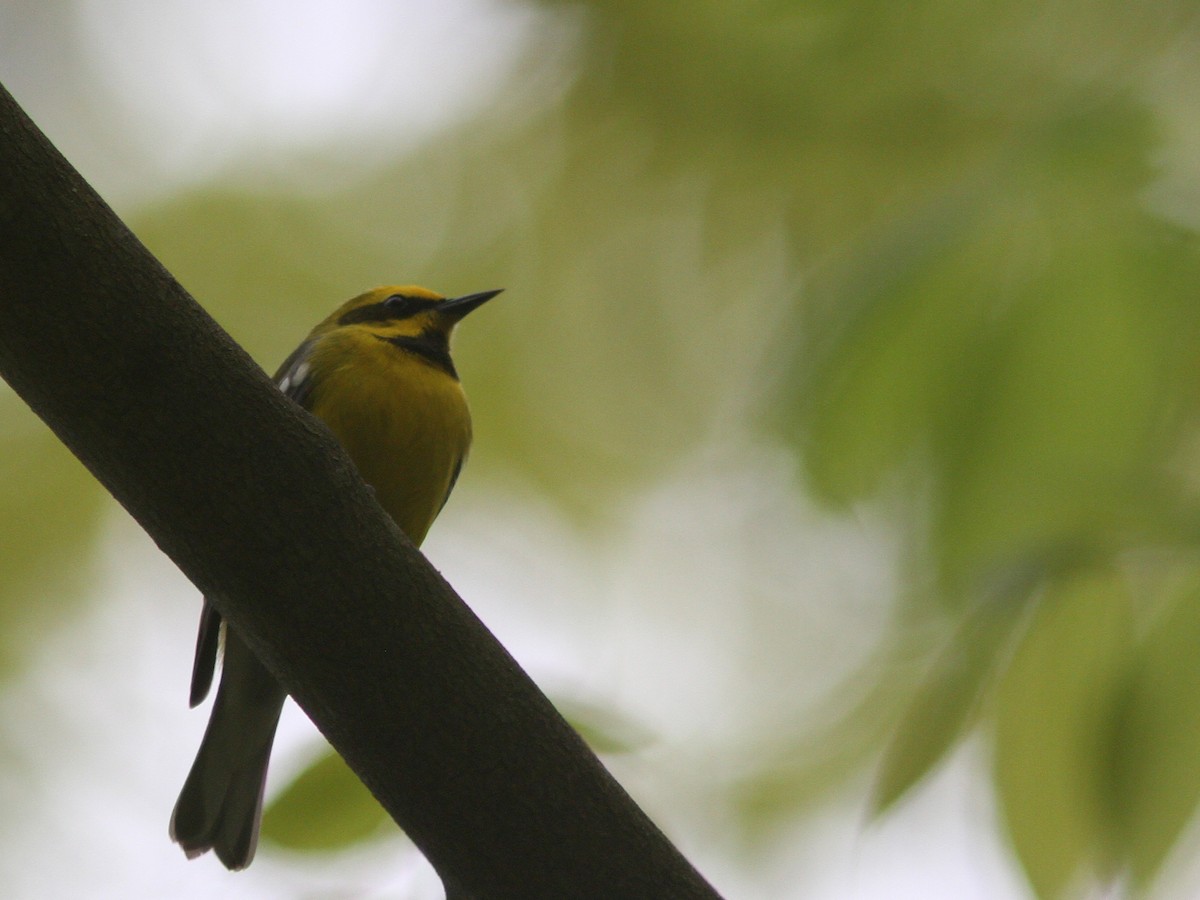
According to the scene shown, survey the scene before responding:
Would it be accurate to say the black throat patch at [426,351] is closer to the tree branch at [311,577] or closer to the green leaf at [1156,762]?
the tree branch at [311,577]

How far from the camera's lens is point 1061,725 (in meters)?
2.01

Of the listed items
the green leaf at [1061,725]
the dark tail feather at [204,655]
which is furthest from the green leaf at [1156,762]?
the dark tail feather at [204,655]

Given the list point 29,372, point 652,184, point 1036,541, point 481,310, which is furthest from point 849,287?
point 481,310

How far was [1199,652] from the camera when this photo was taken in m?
1.91

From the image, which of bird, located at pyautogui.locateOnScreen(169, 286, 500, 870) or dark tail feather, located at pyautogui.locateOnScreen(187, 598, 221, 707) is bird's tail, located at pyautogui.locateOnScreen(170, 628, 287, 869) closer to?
bird, located at pyautogui.locateOnScreen(169, 286, 500, 870)

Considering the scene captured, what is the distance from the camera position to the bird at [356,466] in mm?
4414

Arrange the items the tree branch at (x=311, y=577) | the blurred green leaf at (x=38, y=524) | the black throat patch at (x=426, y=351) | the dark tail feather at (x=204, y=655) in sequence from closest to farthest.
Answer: the tree branch at (x=311, y=577)
the dark tail feather at (x=204, y=655)
the black throat patch at (x=426, y=351)
the blurred green leaf at (x=38, y=524)

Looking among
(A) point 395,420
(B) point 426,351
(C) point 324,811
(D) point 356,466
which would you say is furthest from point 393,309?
(C) point 324,811

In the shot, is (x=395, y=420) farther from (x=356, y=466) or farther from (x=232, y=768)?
(x=232, y=768)

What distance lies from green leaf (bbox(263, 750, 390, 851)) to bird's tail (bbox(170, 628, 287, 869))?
2.01m

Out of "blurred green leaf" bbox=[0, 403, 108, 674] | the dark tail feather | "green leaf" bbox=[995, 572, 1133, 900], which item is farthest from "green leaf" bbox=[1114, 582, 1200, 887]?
"blurred green leaf" bbox=[0, 403, 108, 674]

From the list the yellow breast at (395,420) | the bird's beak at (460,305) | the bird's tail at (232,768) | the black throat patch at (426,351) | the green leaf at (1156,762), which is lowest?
the green leaf at (1156,762)

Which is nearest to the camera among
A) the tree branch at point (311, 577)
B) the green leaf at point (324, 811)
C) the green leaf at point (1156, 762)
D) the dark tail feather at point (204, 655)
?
the green leaf at point (1156, 762)

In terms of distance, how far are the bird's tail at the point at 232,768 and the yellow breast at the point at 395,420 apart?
777 millimetres
